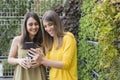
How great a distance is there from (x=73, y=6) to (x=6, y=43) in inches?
113

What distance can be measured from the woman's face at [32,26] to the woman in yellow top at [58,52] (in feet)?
0.58

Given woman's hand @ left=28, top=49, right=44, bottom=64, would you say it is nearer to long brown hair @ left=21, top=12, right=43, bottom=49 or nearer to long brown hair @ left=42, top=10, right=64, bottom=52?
long brown hair @ left=42, top=10, right=64, bottom=52

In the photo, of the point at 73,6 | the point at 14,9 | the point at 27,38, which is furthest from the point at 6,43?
the point at 27,38

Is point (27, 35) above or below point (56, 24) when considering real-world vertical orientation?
below

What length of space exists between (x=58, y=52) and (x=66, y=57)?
15cm

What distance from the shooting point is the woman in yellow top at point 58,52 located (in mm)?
3068

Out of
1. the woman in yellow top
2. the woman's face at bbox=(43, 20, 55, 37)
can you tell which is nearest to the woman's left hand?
the woman in yellow top

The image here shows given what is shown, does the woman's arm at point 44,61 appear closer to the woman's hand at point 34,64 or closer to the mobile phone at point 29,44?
the woman's hand at point 34,64

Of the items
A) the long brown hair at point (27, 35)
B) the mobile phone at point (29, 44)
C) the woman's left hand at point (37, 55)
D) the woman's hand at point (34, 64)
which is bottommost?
the woman's hand at point (34, 64)

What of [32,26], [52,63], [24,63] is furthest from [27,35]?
[52,63]

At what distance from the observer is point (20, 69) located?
3.46m

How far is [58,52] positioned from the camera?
3164 mm

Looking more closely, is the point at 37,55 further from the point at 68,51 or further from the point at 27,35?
the point at 27,35

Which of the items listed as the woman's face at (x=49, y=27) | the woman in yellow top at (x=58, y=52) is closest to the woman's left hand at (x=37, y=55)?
the woman in yellow top at (x=58, y=52)
